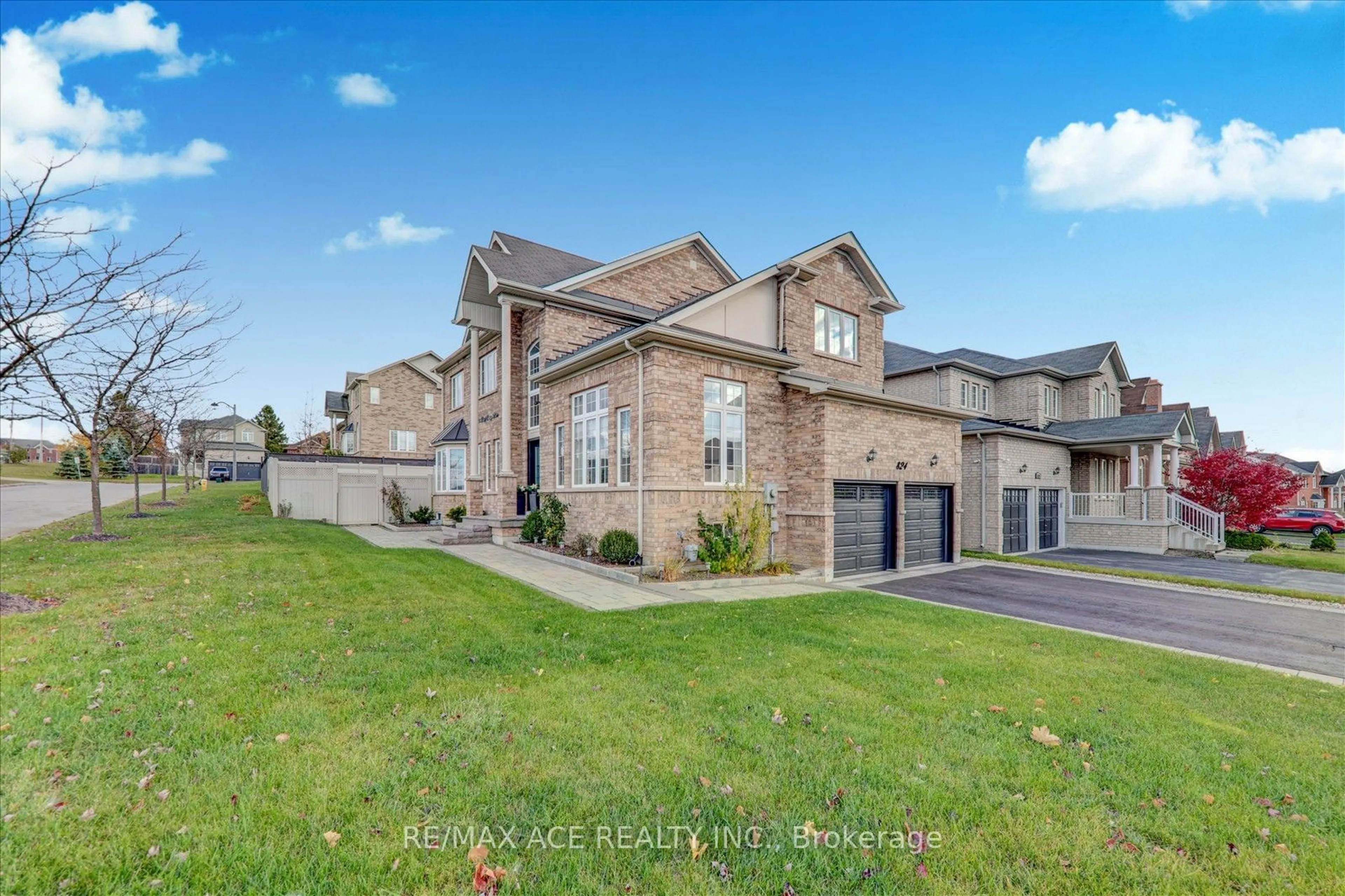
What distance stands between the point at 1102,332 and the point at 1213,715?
3183 cm

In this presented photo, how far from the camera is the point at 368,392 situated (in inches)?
1272

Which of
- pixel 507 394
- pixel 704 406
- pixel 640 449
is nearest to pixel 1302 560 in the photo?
pixel 704 406

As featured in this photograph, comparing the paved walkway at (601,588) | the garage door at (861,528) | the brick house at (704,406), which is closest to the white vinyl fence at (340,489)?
the brick house at (704,406)

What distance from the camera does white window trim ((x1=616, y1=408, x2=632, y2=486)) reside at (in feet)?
38.7

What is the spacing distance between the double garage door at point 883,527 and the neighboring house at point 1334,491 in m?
73.1

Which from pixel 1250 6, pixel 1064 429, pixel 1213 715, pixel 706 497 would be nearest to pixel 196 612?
pixel 706 497

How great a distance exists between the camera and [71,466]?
4978 centimetres

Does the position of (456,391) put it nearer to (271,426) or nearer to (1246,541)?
(1246,541)

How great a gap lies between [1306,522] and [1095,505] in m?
20.0

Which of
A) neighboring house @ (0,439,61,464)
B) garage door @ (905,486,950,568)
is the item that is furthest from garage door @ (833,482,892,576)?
neighboring house @ (0,439,61,464)

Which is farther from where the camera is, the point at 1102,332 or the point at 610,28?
the point at 1102,332

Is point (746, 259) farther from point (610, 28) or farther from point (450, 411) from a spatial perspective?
point (450, 411)

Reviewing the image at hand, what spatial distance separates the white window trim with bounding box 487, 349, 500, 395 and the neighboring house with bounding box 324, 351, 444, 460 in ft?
45.7

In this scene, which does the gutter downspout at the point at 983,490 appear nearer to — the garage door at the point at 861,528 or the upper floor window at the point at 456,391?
the garage door at the point at 861,528
